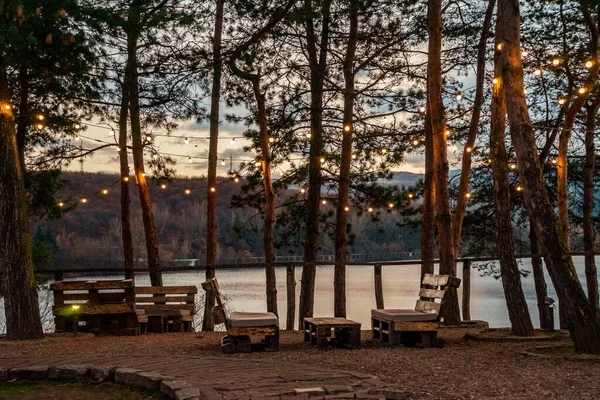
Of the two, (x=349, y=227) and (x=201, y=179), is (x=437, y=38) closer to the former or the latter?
(x=349, y=227)

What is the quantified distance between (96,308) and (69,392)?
5.66m

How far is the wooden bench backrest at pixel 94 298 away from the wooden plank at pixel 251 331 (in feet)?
10.6

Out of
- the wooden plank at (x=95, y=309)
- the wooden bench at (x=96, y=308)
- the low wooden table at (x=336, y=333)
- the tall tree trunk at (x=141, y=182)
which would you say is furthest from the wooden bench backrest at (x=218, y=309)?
the tall tree trunk at (x=141, y=182)

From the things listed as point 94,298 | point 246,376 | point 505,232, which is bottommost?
point 246,376

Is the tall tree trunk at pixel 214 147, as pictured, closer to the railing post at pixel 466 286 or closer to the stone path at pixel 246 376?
the railing post at pixel 466 286

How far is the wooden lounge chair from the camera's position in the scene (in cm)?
941

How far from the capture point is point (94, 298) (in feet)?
38.6

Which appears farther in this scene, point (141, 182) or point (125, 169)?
point (125, 169)

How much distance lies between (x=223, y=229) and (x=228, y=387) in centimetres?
2698

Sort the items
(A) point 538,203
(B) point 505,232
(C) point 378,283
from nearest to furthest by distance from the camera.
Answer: (A) point 538,203
(B) point 505,232
(C) point 378,283

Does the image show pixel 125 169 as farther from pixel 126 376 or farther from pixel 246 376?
pixel 246 376

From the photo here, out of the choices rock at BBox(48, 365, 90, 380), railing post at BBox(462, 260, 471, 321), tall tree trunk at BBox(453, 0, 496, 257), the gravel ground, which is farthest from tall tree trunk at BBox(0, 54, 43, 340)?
tall tree trunk at BBox(453, 0, 496, 257)

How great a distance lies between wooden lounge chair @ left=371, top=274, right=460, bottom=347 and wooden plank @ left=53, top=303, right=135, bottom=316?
4283 millimetres

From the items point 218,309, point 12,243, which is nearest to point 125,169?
point 12,243
